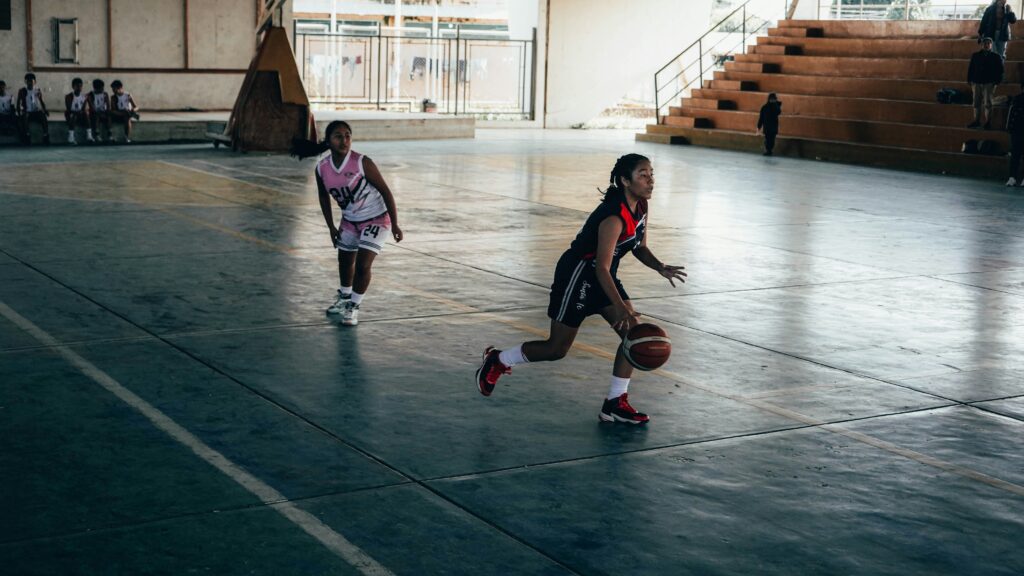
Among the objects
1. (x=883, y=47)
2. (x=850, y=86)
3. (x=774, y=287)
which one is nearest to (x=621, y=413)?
(x=774, y=287)

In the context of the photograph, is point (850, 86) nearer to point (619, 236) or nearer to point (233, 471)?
point (619, 236)

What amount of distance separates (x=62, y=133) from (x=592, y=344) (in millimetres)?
20045

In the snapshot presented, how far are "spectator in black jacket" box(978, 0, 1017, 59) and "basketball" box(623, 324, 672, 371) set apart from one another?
865 inches

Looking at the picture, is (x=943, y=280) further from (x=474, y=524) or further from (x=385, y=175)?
(x=385, y=175)

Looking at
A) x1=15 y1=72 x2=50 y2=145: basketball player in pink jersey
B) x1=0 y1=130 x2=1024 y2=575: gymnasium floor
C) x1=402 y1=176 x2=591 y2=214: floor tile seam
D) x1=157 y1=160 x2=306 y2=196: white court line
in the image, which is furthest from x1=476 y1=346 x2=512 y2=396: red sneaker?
x1=15 y1=72 x2=50 y2=145: basketball player in pink jersey

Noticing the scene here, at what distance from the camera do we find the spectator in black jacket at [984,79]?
25266mm

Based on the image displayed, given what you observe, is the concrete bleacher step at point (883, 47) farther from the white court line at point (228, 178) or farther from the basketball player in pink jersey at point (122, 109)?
the white court line at point (228, 178)

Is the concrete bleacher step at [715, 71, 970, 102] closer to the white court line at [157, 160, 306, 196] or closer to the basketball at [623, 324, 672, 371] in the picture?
the white court line at [157, 160, 306, 196]

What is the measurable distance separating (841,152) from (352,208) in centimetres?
2012

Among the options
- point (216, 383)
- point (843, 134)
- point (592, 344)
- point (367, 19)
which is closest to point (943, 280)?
point (592, 344)

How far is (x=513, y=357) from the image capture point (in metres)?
7.75

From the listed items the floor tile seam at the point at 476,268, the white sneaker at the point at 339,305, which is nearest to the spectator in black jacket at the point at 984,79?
the floor tile seam at the point at 476,268

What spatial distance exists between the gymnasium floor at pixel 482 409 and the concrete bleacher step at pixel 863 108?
12.3 metres

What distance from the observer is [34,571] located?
199 inches
